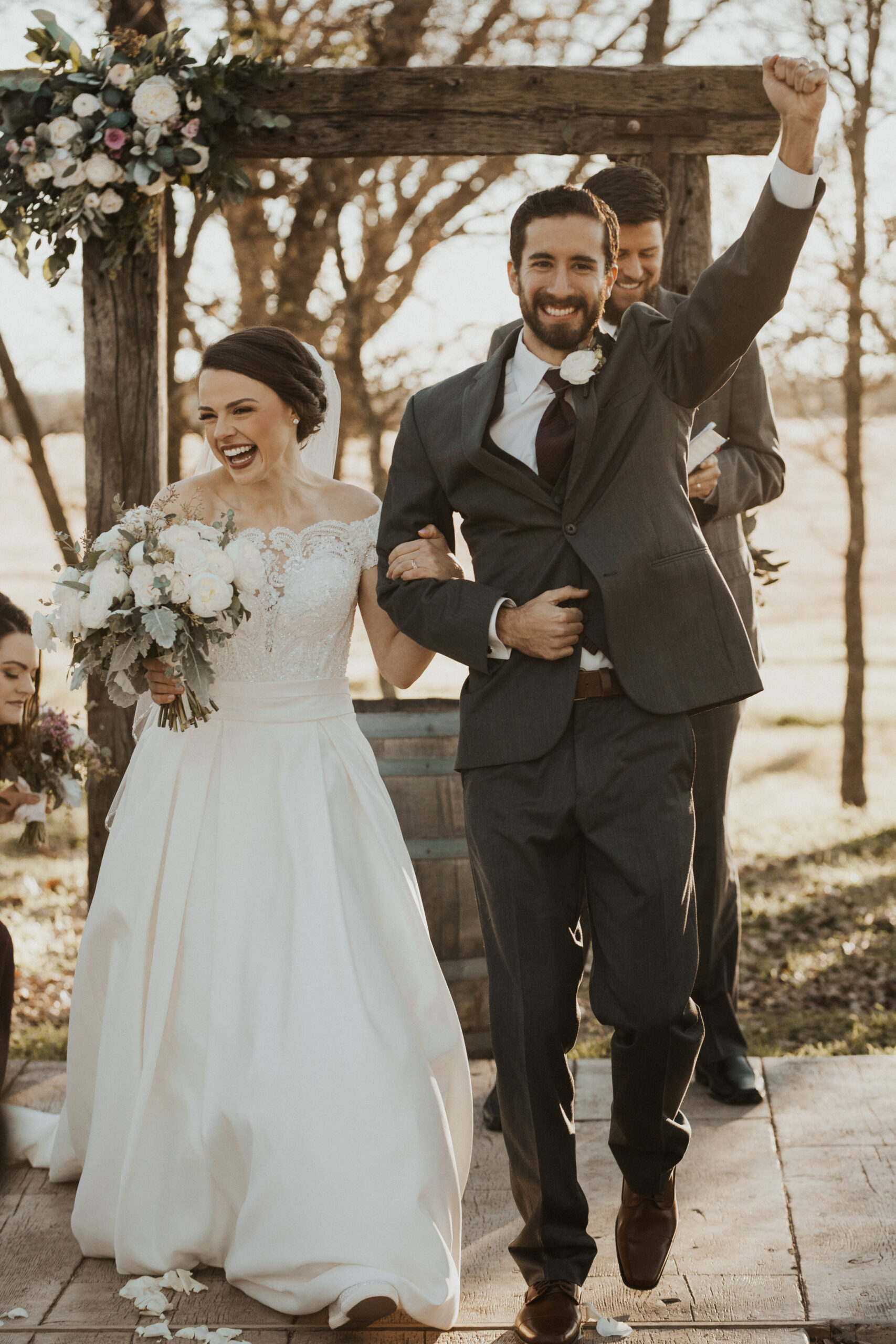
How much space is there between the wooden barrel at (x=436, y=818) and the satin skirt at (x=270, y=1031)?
0.79 m

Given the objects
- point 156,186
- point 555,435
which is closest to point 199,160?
point 156,186

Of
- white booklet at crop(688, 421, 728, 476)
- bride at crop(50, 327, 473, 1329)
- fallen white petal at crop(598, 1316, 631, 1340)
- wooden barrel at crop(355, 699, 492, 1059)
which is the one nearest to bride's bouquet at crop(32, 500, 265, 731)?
bride at crop(50, 327, 473, 1329)

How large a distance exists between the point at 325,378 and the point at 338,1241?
7.75 ft

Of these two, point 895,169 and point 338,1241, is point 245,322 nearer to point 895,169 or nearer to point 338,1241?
point 895,169

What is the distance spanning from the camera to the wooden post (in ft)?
16.1

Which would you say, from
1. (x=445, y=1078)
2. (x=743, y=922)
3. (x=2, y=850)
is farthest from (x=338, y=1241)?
(x=2, y=850)

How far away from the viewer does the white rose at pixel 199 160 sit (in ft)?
15.5

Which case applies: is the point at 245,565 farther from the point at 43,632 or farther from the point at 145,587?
the point at 43,632

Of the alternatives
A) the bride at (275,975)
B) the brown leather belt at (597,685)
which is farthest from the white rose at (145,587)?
the brown leather belt at (597,685)

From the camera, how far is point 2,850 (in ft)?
30.8

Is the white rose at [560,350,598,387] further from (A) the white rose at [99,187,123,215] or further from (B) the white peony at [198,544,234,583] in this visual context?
(A) the white rose at [99,187,123,215]

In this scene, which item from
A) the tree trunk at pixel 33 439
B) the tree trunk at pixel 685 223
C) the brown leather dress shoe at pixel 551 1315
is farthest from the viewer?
the tree trunk at pixel 33 439

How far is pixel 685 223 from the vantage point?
4.84 metres

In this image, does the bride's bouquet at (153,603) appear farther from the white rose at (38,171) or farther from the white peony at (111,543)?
the white rose at (38,171)
